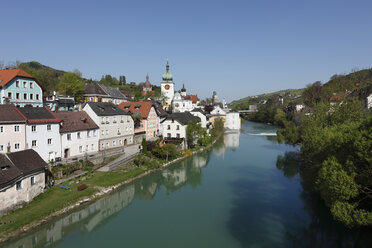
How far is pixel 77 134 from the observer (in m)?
27.9

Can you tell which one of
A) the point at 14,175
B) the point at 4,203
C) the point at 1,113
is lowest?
the point at 4,203

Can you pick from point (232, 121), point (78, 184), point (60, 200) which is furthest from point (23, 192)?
point (232, 121)

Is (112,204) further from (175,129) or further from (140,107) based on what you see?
(140,107)

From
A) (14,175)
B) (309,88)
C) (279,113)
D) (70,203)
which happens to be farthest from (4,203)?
(279,113)

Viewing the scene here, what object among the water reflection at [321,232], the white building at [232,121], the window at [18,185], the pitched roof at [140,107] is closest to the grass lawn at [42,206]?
the window at [18,185]

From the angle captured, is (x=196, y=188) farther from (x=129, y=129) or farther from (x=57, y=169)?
(x=129, y=129)

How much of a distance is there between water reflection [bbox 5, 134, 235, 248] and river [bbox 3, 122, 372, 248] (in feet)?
0.16

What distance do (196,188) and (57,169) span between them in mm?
12606

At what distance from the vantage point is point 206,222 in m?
17.5

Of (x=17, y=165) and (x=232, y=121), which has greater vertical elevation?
(x=232, y=121)

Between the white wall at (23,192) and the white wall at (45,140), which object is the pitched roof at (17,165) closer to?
the white wall at (23,192)

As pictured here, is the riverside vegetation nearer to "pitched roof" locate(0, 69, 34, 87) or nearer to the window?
the window

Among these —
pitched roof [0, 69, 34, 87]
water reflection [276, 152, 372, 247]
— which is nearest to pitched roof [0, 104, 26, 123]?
pitched roof [0, 69, 34, 87]

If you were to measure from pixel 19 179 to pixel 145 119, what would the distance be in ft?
78.3
